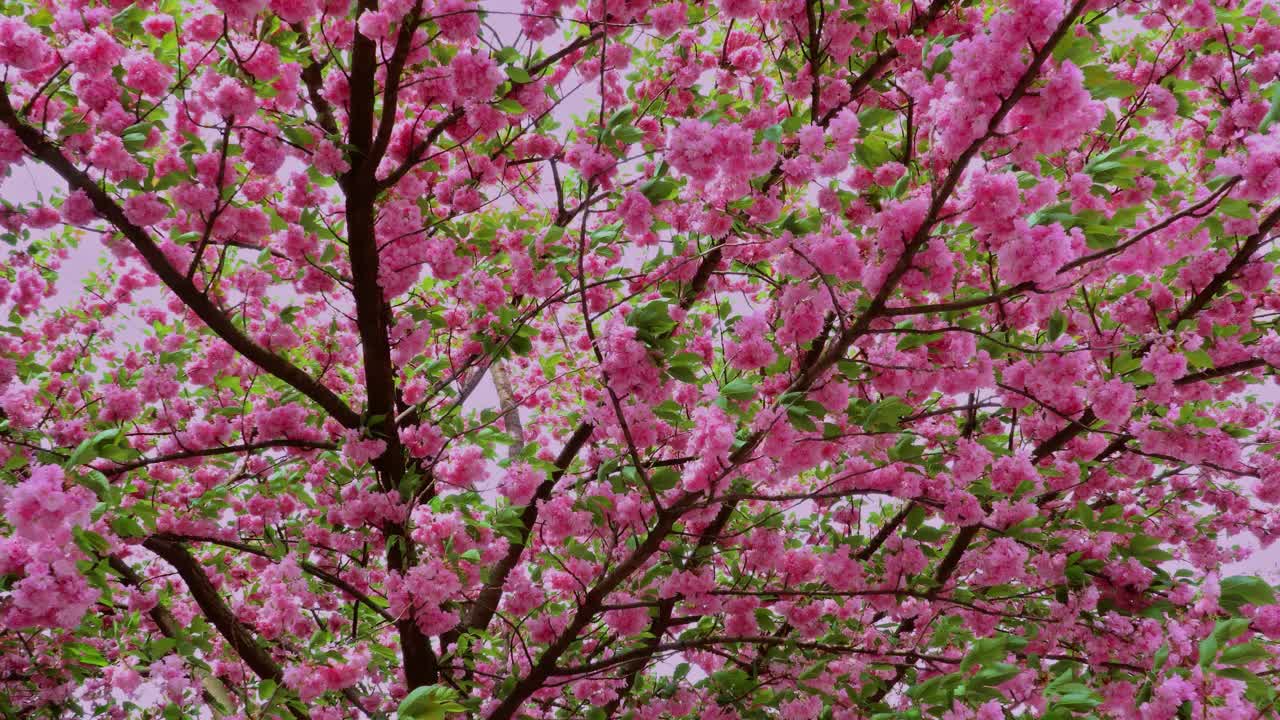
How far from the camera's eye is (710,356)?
5098 millimetres

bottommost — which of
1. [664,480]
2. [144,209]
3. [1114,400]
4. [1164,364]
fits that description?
[664,480]

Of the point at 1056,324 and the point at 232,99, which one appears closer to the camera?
the point at 1056,324

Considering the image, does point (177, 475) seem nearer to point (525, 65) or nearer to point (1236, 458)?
point (525, 65)

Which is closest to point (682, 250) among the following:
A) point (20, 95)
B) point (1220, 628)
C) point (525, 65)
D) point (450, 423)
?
point (525, 65)

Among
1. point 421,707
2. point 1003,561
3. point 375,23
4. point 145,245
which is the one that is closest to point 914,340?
point 1003,561

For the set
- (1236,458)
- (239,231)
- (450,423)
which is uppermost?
(239,231)

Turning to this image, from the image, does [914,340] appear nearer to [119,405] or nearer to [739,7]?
[739,7]

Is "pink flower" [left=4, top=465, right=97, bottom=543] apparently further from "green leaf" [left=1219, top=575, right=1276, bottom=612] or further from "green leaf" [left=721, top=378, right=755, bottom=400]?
"green leaf" [left=1219, top=575, right=1276, bottom=612]

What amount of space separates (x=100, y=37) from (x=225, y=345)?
1999 mm

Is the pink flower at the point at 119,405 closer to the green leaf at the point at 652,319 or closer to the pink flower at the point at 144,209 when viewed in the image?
the pink flower at the point at 144,209

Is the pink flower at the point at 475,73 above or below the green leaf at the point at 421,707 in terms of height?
above

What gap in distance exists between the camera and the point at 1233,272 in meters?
3.62

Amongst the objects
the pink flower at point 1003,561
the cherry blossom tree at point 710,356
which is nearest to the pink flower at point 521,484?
the cherry blossom tree at point 710,356

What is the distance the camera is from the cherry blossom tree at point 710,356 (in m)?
2.85
